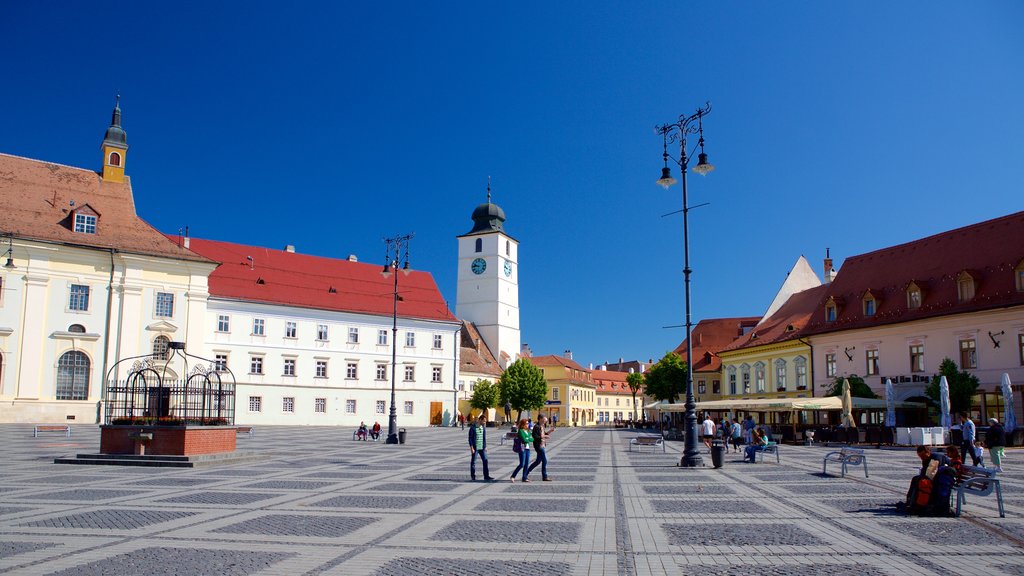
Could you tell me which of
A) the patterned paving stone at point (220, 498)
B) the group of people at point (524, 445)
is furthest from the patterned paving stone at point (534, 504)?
the patterned paving stone at point (220, 498)

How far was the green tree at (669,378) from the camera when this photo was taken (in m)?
67.9

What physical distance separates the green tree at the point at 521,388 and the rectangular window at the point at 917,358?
40415mm

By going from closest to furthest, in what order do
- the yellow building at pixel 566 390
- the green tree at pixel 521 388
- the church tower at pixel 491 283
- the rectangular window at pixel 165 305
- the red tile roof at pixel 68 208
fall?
1. the red tile roof at pixel 68 208
2. the rectangular window at pixel 165 305
3. the green tree at pixel 521 388
4. the church tower at pixel 491 283
5. the yellow building at pixel 566 390

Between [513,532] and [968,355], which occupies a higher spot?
[968,355]

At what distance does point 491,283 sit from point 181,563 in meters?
79.0

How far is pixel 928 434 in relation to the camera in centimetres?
2845

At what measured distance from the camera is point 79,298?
47.6 meters

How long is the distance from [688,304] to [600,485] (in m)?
7.22

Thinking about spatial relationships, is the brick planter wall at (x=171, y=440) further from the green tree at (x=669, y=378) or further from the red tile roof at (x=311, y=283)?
the green tree at (x=669, y=378)

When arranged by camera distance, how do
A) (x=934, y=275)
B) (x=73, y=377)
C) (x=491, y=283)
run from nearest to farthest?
1. (x=934, y=275)
2. (x=73, y=377)
3. (x=491, y=283)

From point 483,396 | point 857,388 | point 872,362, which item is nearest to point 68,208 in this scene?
point 483,396

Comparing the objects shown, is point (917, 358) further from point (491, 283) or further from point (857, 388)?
point (491, 283)

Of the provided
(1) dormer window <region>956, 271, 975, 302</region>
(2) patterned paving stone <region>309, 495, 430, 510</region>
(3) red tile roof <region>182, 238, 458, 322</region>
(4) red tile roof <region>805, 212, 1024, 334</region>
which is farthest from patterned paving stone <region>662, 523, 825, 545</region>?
(3) red tile roof <region>182, 238, 458, 322</region>

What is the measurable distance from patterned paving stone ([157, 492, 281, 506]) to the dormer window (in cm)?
3399
